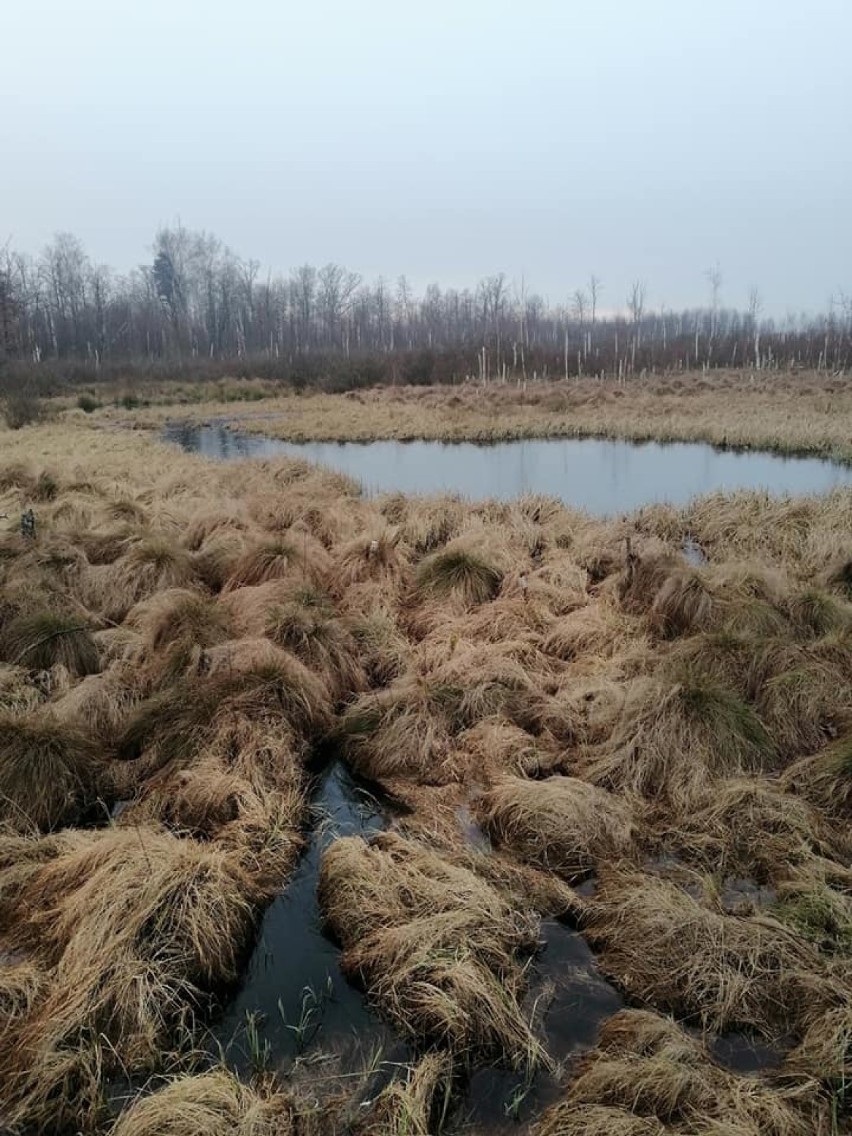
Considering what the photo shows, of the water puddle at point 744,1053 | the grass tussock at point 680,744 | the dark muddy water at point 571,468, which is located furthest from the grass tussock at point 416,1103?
the dark muddy water at point 571,468

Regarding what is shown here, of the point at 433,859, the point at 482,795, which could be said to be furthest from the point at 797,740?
the point at 433,859

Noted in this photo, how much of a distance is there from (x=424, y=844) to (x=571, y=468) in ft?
41.5

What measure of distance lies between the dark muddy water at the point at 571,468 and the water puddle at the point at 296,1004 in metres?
8.83

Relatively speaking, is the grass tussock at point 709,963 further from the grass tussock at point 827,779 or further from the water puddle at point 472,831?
the grass tussock at point 827,779

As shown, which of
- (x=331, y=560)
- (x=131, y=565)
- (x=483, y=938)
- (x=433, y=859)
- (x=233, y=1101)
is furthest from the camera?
(x=331, y=560)

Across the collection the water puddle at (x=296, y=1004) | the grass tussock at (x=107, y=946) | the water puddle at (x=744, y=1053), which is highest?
the grass tussock at (x=107, y=946)

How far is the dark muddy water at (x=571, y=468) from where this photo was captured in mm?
13203

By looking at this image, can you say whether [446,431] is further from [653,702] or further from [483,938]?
[483,938]

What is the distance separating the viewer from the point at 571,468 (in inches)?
626

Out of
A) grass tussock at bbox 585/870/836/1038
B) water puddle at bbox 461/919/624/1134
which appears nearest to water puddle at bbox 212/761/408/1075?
water puddle at bbox 461/919/624/1134

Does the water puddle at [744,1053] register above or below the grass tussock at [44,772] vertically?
below

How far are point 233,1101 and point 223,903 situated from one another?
1010 mm

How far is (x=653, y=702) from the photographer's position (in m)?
5.09

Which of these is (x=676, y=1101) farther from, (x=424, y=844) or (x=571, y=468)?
(x=571, y=468)
